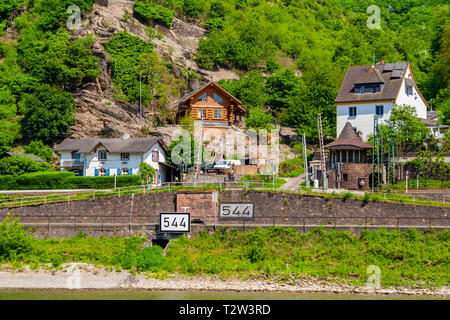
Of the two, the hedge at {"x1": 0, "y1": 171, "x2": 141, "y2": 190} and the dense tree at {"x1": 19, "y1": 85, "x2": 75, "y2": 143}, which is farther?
the dense tree at {"x1": 19, "y1": 85, "x2": 75, "y2": 143}

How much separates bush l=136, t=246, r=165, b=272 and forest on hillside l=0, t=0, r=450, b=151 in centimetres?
2541

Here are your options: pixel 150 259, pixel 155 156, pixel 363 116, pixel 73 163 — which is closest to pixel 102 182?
pixel 73 163

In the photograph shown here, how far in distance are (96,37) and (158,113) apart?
14163 millimetres

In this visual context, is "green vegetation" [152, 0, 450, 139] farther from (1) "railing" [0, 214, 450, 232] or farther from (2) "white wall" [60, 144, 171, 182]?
(1) "railing" [0, 214, 450, 232]

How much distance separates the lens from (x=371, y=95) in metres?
60.3

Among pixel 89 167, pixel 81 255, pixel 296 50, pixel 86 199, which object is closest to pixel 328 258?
pixel 81 255

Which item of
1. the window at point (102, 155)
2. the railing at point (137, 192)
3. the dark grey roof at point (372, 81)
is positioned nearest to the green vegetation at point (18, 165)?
the window at point (102, 155)

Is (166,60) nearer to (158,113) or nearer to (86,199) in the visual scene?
(158,113)

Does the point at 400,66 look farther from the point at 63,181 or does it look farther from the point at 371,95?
the point at 63,181

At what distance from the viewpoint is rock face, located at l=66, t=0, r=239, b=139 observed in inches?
2475

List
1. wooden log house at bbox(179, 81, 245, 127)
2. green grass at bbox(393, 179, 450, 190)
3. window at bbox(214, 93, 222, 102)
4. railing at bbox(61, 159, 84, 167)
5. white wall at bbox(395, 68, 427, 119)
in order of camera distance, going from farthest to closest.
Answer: window at bbox(214, 93, 222, 102) → wooden log house at bbox(179, 81, 245, 127) → white wall at bbox(395, 68, 427, 119) → railing at bbox(61, 159, 84, 167) → green grass at bbox(393, 179, 450, 190)

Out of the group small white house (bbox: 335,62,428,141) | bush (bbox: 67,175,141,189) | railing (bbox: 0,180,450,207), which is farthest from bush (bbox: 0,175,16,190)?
small white house (bbox: 335,62,428,141)

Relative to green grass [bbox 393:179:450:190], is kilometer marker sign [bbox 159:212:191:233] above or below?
below

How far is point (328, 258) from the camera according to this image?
123 ft
